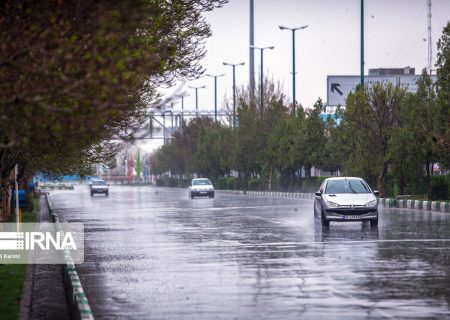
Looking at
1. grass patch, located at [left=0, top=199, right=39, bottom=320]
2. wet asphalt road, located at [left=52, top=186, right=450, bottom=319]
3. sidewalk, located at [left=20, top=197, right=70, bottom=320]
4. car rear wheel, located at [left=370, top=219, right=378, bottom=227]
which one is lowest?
sidewalk, located at [left=20, top=197, right=70, bottom=320]

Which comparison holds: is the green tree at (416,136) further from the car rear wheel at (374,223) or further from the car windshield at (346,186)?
the car rear wheel at (374,223)

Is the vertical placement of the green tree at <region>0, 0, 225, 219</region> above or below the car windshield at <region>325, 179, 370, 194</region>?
above

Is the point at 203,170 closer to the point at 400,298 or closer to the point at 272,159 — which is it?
the point at 272,159

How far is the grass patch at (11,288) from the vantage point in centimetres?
1368

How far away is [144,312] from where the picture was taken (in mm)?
13141

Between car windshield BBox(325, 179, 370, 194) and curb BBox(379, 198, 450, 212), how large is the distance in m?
12.1

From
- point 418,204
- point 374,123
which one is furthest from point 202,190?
point 418,204

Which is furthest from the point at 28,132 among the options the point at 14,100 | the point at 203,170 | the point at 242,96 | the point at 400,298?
the point at 203,170

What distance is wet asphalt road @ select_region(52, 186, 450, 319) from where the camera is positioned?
43.4 feet

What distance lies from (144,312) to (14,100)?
512 cm

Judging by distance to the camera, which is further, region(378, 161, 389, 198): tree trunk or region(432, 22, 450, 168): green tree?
region(378, 161, 389, 198): tree trunk

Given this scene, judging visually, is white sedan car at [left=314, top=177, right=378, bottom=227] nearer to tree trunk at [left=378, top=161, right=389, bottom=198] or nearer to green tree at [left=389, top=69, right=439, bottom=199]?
green tree at [left=389, top=69, right=439, bottom=199]

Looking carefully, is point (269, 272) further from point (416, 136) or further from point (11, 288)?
point (416, 136)

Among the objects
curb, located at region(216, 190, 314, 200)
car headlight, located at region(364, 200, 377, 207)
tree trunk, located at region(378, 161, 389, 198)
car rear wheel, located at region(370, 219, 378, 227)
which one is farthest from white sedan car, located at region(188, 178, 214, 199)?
car headlight, located at region(364, 200, 377, 207)
